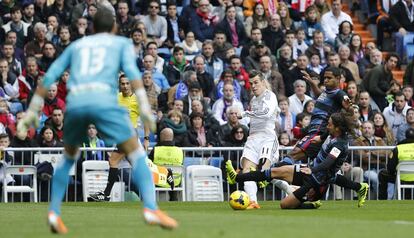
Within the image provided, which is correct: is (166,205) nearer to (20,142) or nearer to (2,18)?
(20,142)

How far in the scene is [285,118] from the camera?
25859mm

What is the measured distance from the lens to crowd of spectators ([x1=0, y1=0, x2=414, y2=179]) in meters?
25.2

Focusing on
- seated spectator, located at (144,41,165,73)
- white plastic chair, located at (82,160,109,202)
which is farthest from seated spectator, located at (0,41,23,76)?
white plastic chair, located at (82,160,109,202)

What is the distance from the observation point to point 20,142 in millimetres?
23672

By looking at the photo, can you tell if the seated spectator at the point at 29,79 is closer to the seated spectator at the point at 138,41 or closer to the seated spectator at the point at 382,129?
the seated spectator at the point at 138,41

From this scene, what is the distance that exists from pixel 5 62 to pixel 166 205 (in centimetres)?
622

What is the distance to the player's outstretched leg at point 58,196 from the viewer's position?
1256 cm

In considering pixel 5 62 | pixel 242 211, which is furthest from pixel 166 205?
pixel 5 62

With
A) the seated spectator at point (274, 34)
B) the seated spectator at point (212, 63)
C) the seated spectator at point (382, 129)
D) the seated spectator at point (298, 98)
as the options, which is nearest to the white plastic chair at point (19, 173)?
the seated spectator at point (212, 63)

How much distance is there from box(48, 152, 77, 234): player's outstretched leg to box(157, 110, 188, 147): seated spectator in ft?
37.8

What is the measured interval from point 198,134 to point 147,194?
12.4m

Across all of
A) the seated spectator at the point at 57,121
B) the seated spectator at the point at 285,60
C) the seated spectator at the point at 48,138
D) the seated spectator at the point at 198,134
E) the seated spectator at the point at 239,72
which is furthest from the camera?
the seated spectator at the point at 285,60

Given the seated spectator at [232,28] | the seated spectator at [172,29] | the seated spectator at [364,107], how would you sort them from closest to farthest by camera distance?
the seated spectator at [364,107] < the seated spectator at [172,29] < the seated spectator at [232,28]

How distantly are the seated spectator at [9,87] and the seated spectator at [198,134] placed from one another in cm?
345
